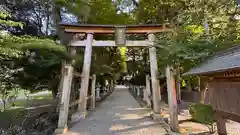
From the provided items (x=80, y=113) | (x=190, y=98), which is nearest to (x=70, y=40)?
(x=80, y=113)

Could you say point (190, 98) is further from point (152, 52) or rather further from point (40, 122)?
point (40, 122)

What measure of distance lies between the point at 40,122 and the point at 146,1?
32.0ft

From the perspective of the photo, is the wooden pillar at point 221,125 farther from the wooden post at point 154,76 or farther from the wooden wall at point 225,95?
the wooden post at point 154,76

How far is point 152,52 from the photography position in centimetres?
1062

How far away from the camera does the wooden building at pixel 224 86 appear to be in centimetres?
462

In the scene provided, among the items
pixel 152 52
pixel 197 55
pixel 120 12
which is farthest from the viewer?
pixel 120 12

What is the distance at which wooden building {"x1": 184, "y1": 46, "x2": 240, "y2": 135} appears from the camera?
15.2 ft

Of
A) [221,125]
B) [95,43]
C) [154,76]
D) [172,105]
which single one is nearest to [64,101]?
[172,105]

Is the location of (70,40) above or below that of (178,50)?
above

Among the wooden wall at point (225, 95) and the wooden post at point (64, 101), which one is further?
the wooden post at point (64, 101)

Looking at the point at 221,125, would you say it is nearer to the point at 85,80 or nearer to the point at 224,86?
the point at 224,86

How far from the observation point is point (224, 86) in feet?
17.4

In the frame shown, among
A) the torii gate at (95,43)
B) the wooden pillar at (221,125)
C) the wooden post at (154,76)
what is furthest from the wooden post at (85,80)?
the wooden pillar at (221,125)

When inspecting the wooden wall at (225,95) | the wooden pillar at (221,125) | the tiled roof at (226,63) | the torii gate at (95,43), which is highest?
the torii gate at (95,43)
